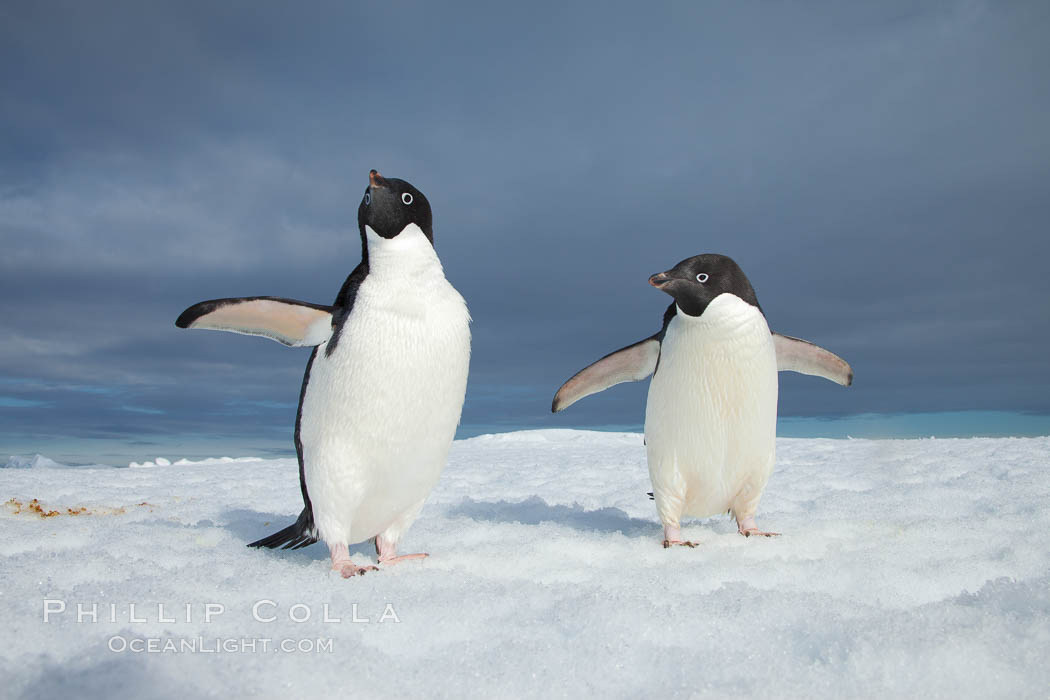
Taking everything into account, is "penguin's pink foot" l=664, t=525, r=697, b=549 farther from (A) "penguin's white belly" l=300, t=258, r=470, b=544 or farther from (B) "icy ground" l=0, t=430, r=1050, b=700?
(A) "penguin's white belly" l=300, t=258, r=470, b=544

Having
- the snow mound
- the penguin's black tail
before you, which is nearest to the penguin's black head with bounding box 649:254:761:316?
the penguin's black tail

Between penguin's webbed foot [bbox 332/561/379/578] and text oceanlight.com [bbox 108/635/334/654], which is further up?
penguin's webbed foot [bbox 332/561/379/578]

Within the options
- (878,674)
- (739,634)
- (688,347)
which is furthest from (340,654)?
(688,347)

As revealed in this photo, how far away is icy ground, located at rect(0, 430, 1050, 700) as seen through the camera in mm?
1888

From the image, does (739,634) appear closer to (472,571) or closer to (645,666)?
(645,666)

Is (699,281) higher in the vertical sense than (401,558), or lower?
higher

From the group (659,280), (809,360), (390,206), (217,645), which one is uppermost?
(390,206)

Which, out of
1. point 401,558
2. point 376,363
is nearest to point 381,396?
point 376,363

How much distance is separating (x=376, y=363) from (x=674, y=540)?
1768 mm

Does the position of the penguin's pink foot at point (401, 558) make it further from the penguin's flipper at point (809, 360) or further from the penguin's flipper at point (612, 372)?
the penguin's flipper at point (809, 360)

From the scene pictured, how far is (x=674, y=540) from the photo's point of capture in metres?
3.64

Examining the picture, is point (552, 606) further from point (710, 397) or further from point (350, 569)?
point (710, 397)

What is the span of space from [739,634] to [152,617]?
1.86m

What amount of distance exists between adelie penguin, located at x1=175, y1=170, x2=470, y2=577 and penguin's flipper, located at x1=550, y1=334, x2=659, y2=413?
1084 mm
